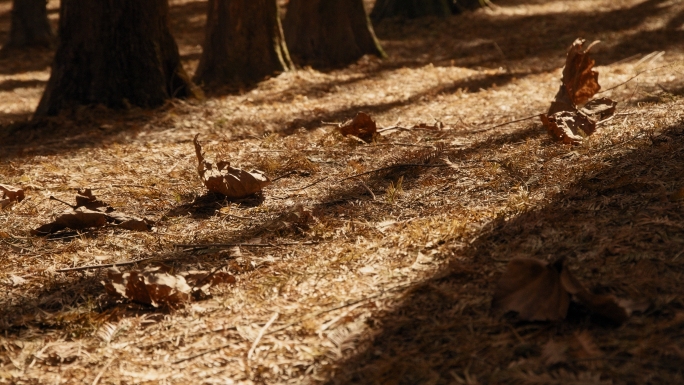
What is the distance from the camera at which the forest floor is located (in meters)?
2.78

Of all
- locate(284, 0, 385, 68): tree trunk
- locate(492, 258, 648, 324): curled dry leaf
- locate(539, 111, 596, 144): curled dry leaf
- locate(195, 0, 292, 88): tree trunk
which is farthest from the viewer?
locate(284, 0, 385, 68): tree trunk

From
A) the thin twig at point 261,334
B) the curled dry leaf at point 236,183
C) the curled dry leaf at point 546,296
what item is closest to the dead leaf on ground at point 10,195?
the curled dry leaf at point 236,183

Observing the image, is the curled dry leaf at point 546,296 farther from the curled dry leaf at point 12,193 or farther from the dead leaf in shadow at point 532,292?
the curled dry leaf at point 12,193

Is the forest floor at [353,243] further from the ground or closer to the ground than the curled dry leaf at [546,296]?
closer to the ground

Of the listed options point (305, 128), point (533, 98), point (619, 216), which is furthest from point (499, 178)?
point (533, 98)

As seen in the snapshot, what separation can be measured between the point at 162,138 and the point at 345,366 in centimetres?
464

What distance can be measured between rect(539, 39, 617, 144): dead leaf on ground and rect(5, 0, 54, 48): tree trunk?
11.1 metres

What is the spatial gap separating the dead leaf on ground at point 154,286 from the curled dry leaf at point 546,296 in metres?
1.41

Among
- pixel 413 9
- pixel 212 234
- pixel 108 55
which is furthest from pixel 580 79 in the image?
pixel 413 9

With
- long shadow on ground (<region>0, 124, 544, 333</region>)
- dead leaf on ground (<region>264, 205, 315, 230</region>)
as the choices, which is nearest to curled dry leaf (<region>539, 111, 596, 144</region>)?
long shadow on ground (<region>0, 124, 544, 333</region>)

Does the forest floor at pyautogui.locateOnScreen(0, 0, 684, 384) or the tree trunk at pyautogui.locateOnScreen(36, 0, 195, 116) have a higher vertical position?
the tree trunk at pyautogui.locateOnScreen(36, 0, 195, 116)

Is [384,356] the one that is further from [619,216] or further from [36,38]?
[36,38]

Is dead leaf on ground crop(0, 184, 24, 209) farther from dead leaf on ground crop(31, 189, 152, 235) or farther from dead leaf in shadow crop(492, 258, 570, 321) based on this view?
dead leaf in shadow crop(492, 258, 570, 321)

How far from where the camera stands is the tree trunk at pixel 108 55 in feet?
24.9
